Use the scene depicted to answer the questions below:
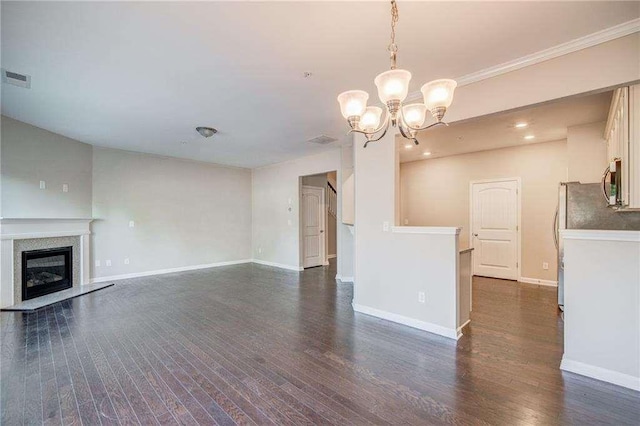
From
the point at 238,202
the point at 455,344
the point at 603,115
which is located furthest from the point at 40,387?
the point at 603,115

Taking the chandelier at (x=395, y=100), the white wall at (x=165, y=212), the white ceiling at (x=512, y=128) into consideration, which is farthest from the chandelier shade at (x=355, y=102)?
the white wall at (x=165, y=212)

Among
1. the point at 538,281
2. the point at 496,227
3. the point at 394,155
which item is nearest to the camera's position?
the point at 394,155

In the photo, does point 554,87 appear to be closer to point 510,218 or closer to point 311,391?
point 311,391

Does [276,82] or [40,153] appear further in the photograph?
[40,153]

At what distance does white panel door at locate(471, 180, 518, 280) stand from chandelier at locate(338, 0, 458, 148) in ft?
15.4

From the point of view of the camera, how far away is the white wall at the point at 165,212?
582 cm

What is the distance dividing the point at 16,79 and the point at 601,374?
6.06 m

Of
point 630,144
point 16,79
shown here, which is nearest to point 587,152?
point 630,144

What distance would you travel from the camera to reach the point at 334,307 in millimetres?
4125

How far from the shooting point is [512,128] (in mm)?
4539

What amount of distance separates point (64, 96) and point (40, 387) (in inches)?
122

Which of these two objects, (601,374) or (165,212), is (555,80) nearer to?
(601,374)

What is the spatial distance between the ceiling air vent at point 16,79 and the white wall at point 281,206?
459 cm

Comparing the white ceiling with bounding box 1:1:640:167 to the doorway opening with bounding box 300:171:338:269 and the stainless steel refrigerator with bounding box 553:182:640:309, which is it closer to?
the stainless steel refrigerator with bounding box 553:182:640:309
